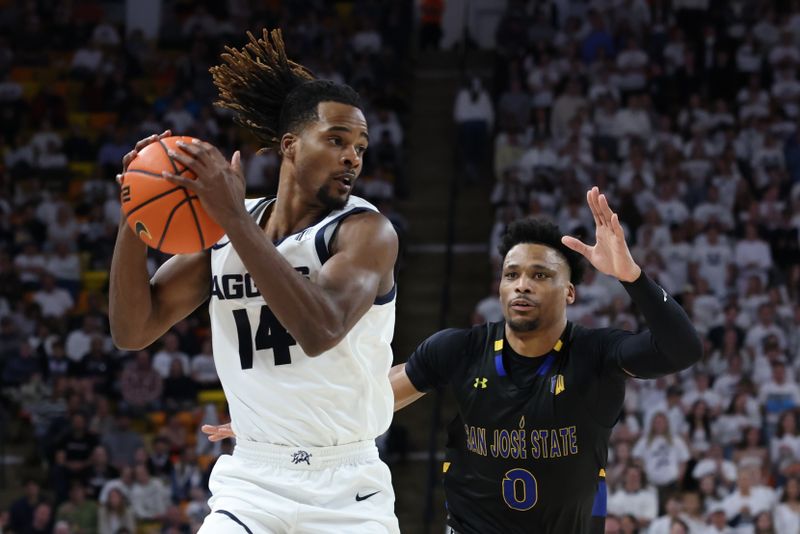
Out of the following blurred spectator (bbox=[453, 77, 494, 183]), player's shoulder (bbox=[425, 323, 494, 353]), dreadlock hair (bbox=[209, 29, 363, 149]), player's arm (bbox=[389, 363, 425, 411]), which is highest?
blurred spectator (bbox=[453, 77, 494, 183])

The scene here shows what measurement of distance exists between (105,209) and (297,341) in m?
12.4

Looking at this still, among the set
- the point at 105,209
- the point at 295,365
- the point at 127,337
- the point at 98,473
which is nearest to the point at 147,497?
the point at 98,473

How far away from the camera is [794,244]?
579 inches

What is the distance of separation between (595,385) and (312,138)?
1.70 metres

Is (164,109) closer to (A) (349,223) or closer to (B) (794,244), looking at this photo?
(B) (794,244)

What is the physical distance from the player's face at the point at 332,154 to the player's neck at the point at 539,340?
1.41m

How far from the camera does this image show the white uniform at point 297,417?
13.3ft

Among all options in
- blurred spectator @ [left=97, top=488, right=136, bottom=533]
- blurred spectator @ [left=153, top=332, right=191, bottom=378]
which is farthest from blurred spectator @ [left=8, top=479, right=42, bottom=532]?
blurred spectator @ [left=153, top=332, right=191, bottom=378]

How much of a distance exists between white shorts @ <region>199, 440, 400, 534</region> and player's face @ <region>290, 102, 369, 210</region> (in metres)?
0.86

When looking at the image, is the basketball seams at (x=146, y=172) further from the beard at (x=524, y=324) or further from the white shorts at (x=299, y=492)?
the beard at (x=524, y=324)

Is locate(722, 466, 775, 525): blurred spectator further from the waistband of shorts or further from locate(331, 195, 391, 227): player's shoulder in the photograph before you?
locate(331, 195, 391, 227): player's shoulder

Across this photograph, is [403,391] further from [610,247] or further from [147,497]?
[147,497]

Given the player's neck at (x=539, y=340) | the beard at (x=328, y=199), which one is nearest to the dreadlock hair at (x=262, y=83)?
the beard at (x=328, y=199)

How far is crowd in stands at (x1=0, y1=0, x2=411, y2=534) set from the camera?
1228 centimetres
